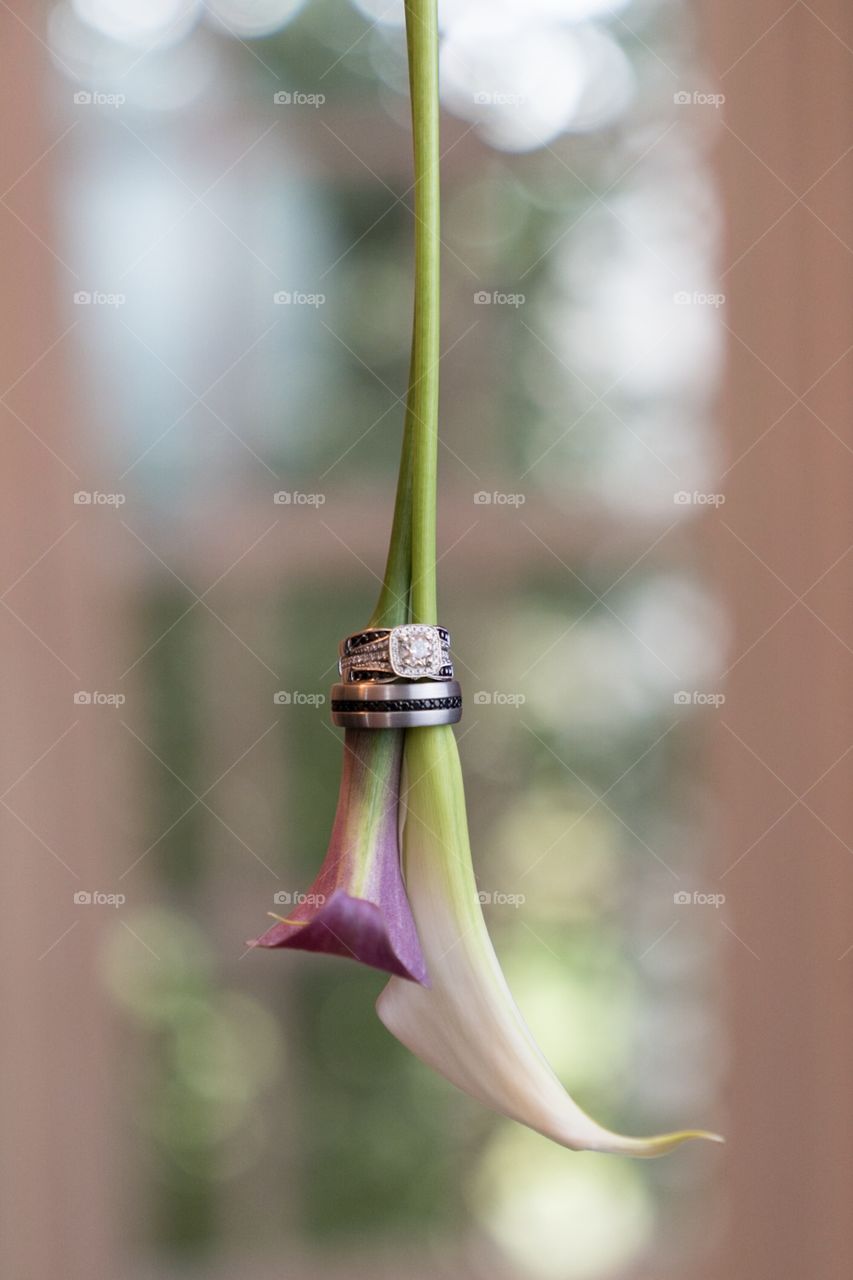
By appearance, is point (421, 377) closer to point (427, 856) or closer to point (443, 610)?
point (427, 856)

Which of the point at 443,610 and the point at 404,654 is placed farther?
the point at 443,610

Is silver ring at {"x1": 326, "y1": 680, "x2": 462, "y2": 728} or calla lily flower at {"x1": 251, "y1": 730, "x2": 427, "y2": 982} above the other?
silver ring at {"x1": 326, "y1": 680, "x2": 462, "y2": 728}

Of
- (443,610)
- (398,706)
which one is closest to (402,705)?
(398,706)

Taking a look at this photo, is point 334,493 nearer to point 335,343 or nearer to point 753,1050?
point 335,343

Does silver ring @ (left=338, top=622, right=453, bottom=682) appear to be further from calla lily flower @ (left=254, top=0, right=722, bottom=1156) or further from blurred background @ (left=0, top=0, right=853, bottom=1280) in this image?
blurred background @ (left=0, top=0, right=853, bottom=1280)

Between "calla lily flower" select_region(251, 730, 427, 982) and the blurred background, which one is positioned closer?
"calla lily flower" select_region(251, 730, 427, 982)

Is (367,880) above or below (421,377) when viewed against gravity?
below

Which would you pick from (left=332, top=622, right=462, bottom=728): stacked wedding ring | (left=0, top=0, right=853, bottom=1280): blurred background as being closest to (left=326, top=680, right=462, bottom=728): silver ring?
(left=332, top=622, right=462, bottom=728): stacked wedding ring
